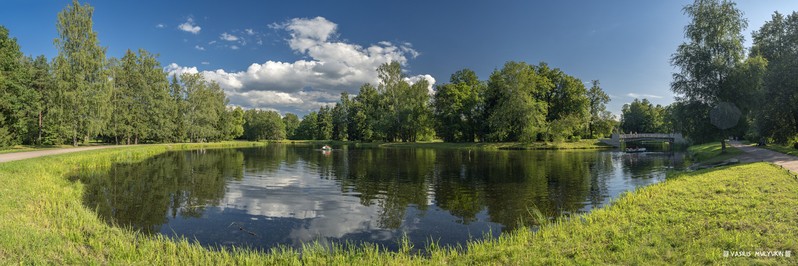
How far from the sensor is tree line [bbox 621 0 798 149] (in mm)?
34191

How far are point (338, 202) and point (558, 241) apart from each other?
1269cm

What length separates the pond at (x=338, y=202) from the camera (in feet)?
46.0

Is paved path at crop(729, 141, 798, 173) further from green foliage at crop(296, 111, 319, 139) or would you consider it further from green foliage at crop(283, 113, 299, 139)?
green foliage at crop(283, 113, 299, 139)

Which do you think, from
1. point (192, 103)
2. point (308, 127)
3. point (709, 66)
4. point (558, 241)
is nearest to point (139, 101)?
point (192, 103)

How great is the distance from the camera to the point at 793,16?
37969 millimetres

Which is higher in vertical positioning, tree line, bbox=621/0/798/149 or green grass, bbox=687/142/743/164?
tree line, bbox=621/0/798/149

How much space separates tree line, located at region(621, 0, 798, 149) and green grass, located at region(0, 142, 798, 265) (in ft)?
85.9

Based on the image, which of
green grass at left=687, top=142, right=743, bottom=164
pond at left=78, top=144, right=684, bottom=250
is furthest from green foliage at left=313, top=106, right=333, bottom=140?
green grass at left=687, top=142, right=743, bottom=164

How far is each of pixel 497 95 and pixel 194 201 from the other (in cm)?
7574

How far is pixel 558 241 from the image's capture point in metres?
10.0

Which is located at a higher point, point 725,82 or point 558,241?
point 725,82

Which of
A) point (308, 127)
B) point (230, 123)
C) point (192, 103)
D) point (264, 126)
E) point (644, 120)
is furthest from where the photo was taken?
point (308, 127)

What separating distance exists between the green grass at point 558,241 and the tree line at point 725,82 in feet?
85.9

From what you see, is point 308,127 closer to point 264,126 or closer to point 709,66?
point 264,126
